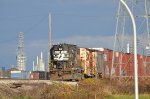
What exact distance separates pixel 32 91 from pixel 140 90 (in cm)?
1122

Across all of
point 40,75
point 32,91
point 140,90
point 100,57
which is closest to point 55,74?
point 100,57

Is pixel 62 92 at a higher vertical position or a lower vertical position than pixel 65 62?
lower

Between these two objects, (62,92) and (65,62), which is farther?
(65,62)

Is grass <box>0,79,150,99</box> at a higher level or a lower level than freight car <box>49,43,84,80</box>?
lower

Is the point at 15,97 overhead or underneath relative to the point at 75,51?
underneath

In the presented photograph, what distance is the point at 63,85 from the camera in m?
31.2

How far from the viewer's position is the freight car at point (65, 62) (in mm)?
44906

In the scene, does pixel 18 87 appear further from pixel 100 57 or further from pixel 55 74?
pixel 100 57

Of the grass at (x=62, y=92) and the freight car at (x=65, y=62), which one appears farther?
the freight car at (x=65, y=62)

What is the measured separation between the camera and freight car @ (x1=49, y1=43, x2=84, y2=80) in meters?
44.9

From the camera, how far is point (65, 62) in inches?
1794

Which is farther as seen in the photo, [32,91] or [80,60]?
[80,60]

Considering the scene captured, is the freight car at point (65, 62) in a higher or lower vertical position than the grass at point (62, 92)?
higher

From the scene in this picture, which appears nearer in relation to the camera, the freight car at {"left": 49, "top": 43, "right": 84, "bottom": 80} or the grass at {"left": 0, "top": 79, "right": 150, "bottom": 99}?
the grass at {"left": 0, "top": 79, "right": 150, "bottom": 99}
